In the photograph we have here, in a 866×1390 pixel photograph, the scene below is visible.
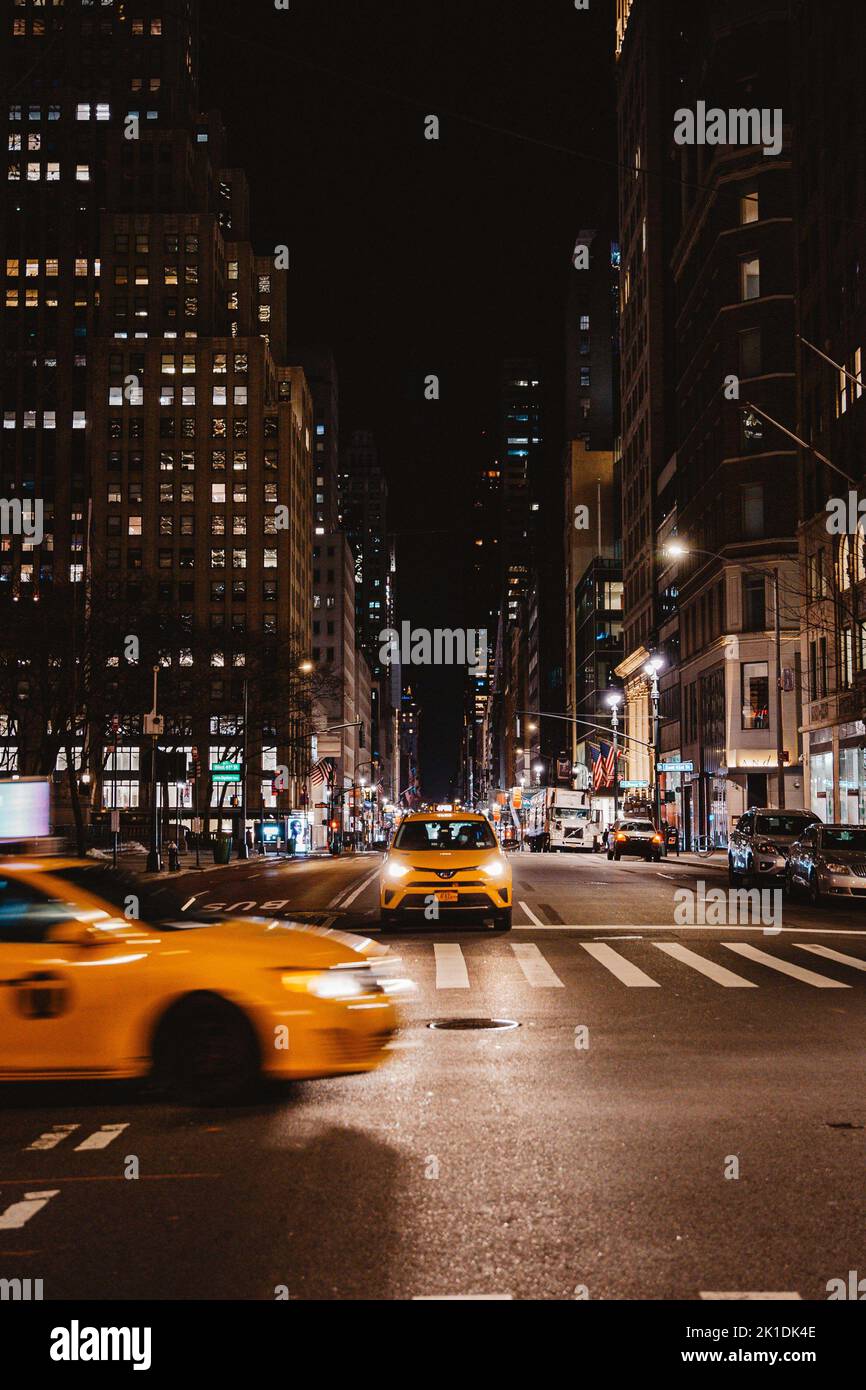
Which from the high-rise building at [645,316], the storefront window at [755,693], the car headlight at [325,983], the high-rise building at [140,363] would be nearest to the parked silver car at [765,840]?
the car headlight at [325,983]

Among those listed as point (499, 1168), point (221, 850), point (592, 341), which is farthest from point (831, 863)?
point (592, 341)

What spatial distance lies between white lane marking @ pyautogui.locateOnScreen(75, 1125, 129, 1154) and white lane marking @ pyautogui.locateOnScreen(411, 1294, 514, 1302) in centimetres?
311

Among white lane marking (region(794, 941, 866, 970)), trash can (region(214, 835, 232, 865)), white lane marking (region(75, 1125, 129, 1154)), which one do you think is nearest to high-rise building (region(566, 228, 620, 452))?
trash can (region(214, 835, 232, 865))

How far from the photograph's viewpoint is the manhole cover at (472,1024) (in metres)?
11.7

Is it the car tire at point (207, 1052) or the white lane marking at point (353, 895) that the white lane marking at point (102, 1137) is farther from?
the white lane marking at point (353, 895)

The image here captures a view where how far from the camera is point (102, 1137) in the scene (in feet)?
26.1

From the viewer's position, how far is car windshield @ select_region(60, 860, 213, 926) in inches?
376

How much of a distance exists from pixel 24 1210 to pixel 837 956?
1346 cm

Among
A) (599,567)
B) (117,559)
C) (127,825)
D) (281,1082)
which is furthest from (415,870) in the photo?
(117,559)

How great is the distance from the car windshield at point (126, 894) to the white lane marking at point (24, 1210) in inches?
113

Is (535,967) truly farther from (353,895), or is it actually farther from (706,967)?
(353,895)

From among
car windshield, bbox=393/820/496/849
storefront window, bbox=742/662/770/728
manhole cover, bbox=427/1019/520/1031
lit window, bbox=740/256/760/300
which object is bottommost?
manhole cover, bbox=427/1019/520/1031

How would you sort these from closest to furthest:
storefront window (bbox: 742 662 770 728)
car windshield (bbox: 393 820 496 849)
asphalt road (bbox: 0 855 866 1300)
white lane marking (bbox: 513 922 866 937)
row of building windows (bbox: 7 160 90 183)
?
1. asphalt road (bbox: 0 855 866 1300)
2. car windshield (bbox: 393 820 496 849)
3. white lane marking (bbox: 513 922 866 937)
4. storefront window (bbox: 742 662 770 728)
5. row of building windows (bbox: 7 160 90 183)

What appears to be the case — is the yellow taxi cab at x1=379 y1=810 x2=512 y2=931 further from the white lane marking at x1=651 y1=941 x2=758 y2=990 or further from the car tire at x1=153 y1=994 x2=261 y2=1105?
the car tire at x1=153 y1=994 x2=261 y2=1105
